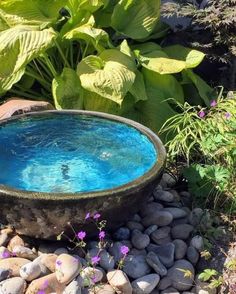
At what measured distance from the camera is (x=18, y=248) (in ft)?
8.49

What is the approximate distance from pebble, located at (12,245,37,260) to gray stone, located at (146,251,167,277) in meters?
0.53

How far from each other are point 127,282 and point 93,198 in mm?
399

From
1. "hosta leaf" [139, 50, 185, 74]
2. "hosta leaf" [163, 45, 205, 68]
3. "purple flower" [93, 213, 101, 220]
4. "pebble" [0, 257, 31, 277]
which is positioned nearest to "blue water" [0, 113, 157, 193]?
"purple flower" [93, 213, 101, 220]

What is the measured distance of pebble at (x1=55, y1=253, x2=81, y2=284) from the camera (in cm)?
241

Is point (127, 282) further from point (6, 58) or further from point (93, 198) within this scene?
Answer: point (6, 58)

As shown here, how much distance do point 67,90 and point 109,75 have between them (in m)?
0.39

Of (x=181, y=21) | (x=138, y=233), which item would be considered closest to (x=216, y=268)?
(x=138, y=233)

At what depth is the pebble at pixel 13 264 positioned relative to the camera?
8.11 feet

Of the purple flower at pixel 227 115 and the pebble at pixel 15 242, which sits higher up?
the purple flower at pixel 227 115

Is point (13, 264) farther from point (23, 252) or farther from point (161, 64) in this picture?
point (161, 64)

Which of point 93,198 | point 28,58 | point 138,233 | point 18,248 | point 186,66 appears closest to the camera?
point 93,198

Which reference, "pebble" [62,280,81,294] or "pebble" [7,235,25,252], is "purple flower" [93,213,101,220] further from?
"pebble" [7,235,25,252]

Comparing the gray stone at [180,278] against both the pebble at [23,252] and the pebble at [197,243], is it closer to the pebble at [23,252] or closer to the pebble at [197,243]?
the pebble at [197,243]

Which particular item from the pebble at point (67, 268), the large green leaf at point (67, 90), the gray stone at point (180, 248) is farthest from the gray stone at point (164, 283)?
the large green leaf at point (67, 90)
